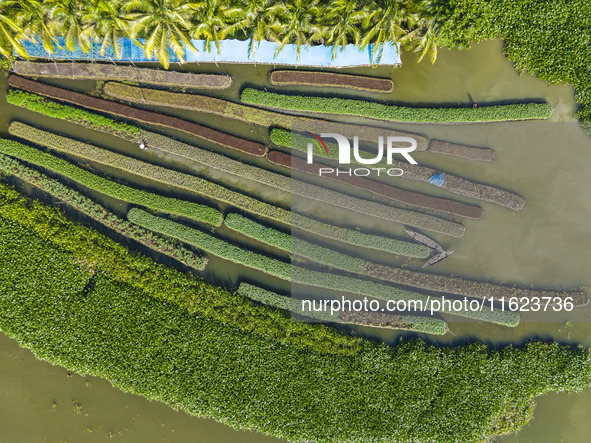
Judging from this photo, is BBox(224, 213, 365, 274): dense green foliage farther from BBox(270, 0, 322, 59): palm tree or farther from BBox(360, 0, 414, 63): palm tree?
BBox(360, 0, 414, 63): palm tree

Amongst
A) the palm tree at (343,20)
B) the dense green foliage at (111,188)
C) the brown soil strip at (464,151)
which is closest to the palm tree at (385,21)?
the palm tree at (343,20)

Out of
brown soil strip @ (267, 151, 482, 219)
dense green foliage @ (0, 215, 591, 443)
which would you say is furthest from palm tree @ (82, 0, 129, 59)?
dense green foliage @ (0, 215, 591, 443)

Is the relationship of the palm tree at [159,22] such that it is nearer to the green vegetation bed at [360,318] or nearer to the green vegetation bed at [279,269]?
the green vegetation bed at [279,269]

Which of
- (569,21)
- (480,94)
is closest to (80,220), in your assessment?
(480,94)

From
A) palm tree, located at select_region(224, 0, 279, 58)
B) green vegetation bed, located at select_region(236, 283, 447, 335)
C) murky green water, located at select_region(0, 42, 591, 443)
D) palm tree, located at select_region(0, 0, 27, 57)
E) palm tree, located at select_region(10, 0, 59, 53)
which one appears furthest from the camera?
green vegetation bed, located at select_region(236, 283, 447, 335)

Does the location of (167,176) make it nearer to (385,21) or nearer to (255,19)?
(255,19)

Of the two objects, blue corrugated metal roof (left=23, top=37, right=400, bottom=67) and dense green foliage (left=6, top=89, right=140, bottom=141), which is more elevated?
blue corrugated metal roof (left=23, top=37, right=400, bottom=67)

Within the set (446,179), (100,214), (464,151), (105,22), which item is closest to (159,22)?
(105,22)

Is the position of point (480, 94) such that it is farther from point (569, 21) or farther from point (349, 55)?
point (349, 55)
